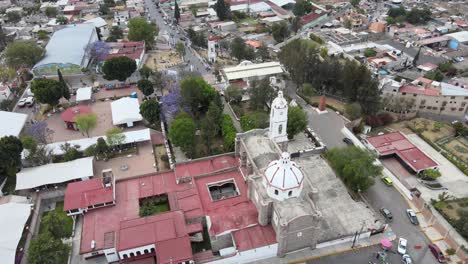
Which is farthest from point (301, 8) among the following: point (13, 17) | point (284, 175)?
point (284, 175)

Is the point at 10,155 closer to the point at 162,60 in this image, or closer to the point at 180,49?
the point at 162,60

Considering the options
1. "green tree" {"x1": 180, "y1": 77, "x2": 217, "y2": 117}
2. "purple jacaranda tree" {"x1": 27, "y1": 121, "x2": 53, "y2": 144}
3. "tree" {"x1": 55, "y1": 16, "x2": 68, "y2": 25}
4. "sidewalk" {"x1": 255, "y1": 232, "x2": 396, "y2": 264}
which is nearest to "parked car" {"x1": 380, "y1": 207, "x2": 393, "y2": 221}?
"sidewalk" {"x1": 255, "y1": 232, "x2": 396, "y2": 264}

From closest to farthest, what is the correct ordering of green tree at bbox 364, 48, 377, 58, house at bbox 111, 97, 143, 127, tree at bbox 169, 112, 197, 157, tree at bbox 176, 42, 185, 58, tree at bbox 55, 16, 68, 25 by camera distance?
tree at bbox 169, 112, 197, 157 → house at bbox 111, 97, 143, 127 → tree at bbox 176, 42, 185, 58 → green tree at bbox 364, 48, 377, 58 → tree at bbox 55, 16, 68, 25

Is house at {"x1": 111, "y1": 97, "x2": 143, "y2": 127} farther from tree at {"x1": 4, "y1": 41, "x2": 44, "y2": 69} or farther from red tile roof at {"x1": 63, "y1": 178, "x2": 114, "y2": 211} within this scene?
tree at {"x1": 4, "y1": 41, "x2": 44, "y2": 69}

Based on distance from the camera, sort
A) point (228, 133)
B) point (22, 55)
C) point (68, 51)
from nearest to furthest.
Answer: point (228, 133)
point (22, 55)
point (68, 51)

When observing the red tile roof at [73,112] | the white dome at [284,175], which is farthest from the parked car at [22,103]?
the white dome at [284,175]

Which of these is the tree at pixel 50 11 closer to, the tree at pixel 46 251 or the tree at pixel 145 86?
the tree at pixel 145 86

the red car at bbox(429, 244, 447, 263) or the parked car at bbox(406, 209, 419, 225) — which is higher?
the parked car at bbox(406, 209, 419, 225)

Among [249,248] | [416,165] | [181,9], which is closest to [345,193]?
[416,165]
